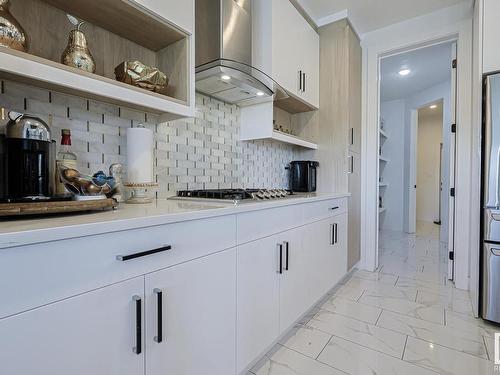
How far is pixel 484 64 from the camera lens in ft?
6.01

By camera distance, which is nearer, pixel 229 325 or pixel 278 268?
pixel 229 325

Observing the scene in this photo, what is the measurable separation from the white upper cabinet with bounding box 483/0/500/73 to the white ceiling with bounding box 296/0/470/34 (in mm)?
721

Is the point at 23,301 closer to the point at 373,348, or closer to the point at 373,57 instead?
the point at 373,348

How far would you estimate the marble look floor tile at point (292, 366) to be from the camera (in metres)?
1.37

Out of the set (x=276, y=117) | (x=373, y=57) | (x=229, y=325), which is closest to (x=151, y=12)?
(x=229, y=325)

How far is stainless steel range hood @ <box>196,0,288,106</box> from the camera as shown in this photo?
1568 mm

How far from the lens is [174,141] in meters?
1.63

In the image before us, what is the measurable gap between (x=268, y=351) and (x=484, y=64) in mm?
2422

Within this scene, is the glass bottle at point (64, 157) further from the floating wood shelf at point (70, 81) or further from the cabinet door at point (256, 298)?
the cabinet door at point (256, 298)

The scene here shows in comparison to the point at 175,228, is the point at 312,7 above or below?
above

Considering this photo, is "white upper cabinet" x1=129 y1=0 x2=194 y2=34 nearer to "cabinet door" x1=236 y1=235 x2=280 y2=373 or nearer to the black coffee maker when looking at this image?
the black coffee maker

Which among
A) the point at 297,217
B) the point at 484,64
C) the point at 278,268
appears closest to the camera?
the point at 278,268

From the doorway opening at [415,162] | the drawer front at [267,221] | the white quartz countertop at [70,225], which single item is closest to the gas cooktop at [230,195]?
the drawer front at [267,221]

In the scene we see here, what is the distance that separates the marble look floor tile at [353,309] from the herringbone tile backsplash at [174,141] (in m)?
1.17
